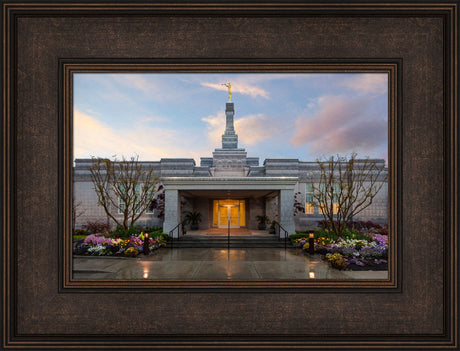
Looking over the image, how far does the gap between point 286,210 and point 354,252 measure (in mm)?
4807

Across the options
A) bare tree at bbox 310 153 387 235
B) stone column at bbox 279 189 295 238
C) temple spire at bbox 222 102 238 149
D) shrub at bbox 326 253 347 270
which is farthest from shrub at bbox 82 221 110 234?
temple spire at bbox 222 102 238 149

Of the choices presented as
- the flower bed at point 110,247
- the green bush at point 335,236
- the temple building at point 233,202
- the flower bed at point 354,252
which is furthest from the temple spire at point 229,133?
the flower bed at point 110,247

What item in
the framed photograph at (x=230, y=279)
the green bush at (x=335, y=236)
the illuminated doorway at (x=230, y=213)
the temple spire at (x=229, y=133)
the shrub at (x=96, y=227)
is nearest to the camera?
the framed photograph at (x=230, y=279)

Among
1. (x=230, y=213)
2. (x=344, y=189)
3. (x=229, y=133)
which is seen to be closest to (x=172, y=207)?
(x=230, y=213)

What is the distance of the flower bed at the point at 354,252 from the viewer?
8031mm

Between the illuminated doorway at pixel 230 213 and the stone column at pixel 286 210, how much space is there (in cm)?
595

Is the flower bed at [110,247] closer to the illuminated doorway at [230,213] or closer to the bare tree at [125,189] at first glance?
the bare tree at [125,189]

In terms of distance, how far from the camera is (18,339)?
11.8 ft

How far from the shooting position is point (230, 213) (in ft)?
62.6

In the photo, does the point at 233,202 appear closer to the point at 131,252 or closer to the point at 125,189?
the point at 125,189

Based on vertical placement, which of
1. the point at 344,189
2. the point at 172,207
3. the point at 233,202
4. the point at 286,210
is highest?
the point at 344,189

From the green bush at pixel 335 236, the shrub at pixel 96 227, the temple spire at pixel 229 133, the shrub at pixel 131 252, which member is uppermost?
the temple spire at pixel 229 133

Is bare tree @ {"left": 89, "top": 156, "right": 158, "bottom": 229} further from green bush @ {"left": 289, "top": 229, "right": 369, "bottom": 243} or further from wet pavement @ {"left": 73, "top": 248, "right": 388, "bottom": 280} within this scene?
green bush @ {"left": 289, "top": 229, "right": 369, "bottom": 243}

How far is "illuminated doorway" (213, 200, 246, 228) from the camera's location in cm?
1894
